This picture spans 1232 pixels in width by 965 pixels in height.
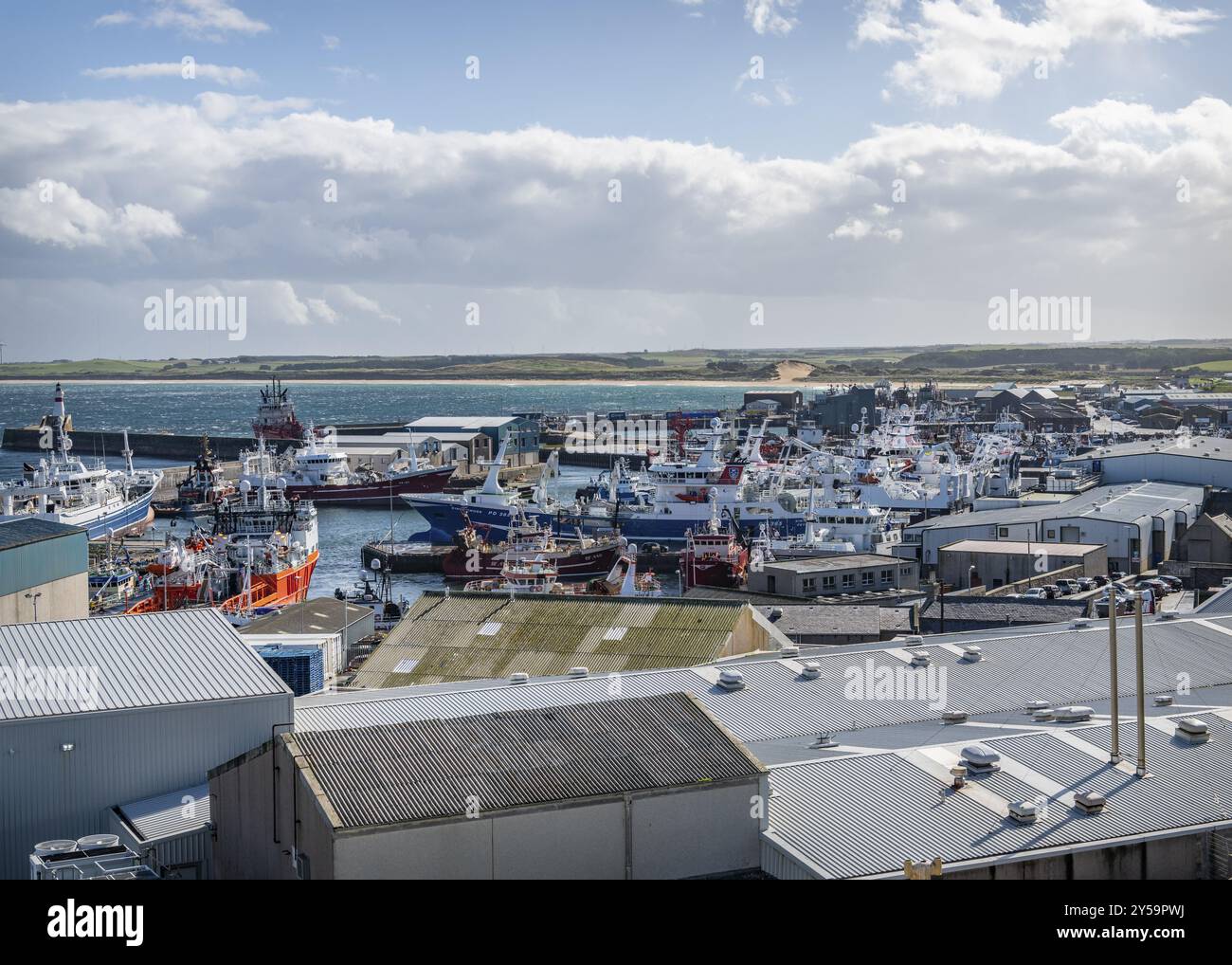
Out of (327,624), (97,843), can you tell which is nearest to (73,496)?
(327,624)

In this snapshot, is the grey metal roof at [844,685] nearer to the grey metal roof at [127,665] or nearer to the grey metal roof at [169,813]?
the grey metal roof at [127,665]

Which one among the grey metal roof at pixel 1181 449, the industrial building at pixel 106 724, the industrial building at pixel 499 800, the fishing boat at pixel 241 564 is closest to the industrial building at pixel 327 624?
the fishing boat at pixel 241 564

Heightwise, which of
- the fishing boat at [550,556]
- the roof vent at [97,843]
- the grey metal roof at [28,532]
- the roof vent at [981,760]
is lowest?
the fishing boat at [550,556]

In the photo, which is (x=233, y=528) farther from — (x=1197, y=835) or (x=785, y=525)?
(x=1197, y=835)

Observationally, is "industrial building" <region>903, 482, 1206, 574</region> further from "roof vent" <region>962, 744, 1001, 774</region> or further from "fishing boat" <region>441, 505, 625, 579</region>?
"roof vent" <region>962, 744, 1001, 774</region>

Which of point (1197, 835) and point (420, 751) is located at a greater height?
point (420, 751)

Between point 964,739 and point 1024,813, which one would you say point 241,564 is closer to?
point 964,739
